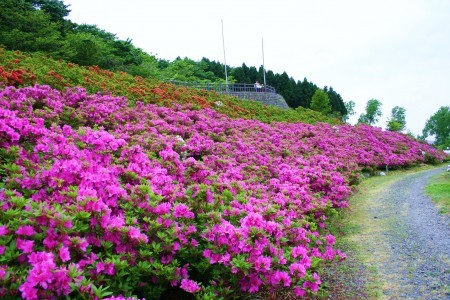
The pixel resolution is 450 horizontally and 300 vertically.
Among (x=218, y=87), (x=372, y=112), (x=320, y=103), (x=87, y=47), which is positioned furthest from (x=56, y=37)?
(x=372, y=112)

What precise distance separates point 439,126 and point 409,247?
8311 cm

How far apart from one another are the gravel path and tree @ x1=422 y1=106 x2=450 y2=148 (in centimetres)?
7634

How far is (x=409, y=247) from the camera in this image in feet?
20.0

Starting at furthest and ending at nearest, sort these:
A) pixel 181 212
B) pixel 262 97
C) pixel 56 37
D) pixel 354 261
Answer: pixel 262 97, pixel 56 37, pixel 354 261, pixel 181 212

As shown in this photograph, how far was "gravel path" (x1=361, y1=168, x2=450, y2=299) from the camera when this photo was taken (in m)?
4.65

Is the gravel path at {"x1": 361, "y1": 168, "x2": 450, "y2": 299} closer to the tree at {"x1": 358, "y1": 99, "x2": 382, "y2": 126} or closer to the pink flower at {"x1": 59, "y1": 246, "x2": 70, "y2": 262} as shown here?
the pink flower at {"x1": 59, "y1": 246, "x2": 70, "y2": 262}

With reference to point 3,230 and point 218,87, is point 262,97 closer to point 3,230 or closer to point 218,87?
point 218,87

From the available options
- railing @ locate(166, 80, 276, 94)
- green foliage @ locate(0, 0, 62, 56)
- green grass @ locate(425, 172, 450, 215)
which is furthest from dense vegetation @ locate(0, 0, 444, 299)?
railing @ locate(166, 80, 276, 94)

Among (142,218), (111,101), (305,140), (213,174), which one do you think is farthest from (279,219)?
(305,140)

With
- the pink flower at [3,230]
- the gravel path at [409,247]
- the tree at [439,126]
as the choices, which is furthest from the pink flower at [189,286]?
the tree at [439,126]

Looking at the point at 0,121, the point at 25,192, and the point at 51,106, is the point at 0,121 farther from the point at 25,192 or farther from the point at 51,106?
the point at 51,106

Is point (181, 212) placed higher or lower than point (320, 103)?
lower

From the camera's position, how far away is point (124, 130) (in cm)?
736

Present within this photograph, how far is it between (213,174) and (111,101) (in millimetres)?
5009
